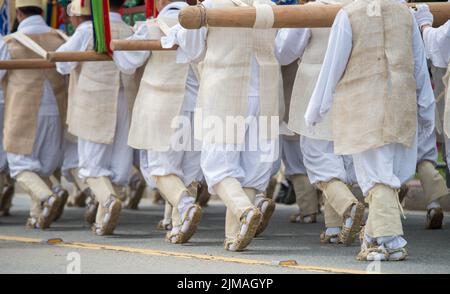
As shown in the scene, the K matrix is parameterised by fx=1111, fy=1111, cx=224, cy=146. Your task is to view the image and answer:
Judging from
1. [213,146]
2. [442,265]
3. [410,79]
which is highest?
[410,79]

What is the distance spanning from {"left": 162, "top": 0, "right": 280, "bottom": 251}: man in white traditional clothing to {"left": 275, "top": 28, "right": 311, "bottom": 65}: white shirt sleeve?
23cm

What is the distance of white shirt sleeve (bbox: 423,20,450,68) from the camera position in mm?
7523

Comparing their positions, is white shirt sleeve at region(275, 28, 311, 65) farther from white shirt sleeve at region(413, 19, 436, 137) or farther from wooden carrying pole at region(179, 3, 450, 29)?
white shirt sleeve at region(413, 19, 436, 137)

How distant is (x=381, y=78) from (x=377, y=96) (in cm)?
11

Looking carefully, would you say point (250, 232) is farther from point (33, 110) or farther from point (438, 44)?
point (33, 110)

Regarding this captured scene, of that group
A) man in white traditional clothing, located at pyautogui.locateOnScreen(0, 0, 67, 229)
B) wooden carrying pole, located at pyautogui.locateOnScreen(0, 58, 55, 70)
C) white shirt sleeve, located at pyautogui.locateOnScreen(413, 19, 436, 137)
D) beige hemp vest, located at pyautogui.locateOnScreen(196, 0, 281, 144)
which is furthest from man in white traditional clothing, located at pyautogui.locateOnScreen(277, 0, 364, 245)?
man in white traditional clothing, located at pyautogui.locateOnScreen(0, 0, 67, 229)

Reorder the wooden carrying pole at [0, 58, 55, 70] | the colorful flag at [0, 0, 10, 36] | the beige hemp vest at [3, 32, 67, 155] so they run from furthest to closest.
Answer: the colorful flag at [0, 0, 10, 36] < the beige hemp vest at [3, 32, 67, 155] < the wooden carrying pole at [0, 58, 55, 70]

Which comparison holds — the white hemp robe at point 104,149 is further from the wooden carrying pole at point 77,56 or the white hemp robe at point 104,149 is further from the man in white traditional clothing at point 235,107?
the man in white traditional clothing at point 235,107
